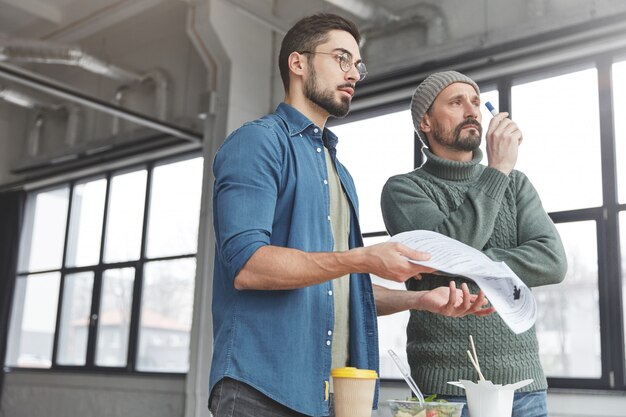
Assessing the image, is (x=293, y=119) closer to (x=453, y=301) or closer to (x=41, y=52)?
(x=453, y=301)

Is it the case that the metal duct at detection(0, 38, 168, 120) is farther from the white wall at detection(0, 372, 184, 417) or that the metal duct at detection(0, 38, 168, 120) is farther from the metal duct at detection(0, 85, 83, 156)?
the white wall at detection(0, 372, 184, 417)

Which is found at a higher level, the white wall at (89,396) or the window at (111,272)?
the window at (111,272)

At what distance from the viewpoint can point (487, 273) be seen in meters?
1.15

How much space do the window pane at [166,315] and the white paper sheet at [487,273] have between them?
601 cm

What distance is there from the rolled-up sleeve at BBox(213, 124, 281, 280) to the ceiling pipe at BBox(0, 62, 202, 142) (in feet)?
16.0

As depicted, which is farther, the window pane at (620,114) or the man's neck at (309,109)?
the window pane at (620,114)

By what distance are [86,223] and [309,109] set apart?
7.18 m

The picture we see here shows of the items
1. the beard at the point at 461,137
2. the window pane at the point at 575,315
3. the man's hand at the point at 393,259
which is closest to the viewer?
the man's hand at the point at 393,259

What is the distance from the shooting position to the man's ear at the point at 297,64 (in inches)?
60.0

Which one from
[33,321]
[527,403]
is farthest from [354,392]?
[33,321]

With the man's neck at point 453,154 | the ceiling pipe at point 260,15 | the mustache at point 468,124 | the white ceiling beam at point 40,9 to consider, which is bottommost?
the man's neck at point 453,154

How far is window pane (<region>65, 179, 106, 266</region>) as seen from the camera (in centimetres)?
806

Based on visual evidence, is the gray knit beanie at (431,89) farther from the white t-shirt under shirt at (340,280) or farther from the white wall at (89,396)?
the white wall at (89,396)

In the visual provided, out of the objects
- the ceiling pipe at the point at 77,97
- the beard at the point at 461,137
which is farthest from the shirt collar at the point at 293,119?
the ceiling pipe at the point at 77,97
